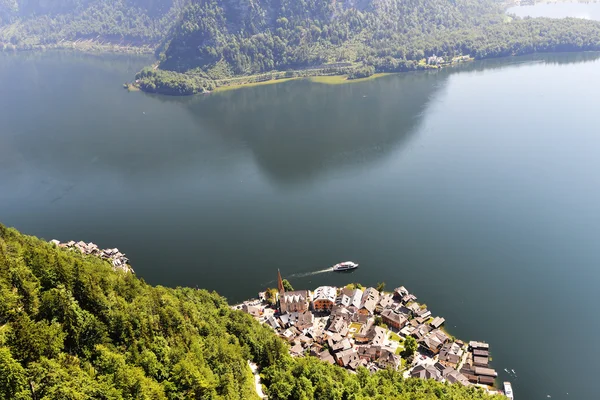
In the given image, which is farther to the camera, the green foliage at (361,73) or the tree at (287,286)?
the green foliage at (361,73)

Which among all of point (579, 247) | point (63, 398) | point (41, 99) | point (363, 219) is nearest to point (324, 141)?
point (363, 219)

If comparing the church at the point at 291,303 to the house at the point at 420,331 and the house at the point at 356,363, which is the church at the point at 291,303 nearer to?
the house at the point at 356,363

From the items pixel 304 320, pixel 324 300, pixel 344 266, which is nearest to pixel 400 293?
pixel 344 266

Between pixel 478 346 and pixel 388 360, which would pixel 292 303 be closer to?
pixel 388 360

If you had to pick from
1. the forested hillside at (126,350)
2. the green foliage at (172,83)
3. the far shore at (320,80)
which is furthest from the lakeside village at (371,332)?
the green foliage at (172,83)

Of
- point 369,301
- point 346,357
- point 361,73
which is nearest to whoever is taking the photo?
point 346,357

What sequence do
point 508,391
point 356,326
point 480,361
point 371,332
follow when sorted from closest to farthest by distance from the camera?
point 508,391
point 480,361
point 371,332
point 356,326
